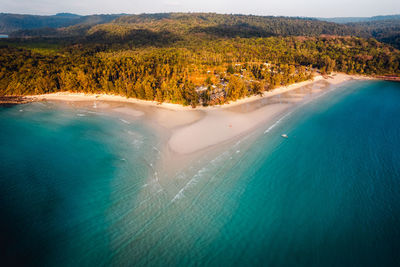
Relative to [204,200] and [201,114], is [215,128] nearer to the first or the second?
[201,114]

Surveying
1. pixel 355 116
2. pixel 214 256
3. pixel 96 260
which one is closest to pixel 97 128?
pixel 96 260

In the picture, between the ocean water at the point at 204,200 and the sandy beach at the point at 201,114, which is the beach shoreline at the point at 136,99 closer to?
the sandy beach at the point at 201,114

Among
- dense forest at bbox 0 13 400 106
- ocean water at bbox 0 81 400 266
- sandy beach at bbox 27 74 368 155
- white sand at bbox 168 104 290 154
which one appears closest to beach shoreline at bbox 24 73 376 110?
sandy beach at bbox 27 74 368 155

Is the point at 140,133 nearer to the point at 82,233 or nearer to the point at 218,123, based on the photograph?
the point at 218,123

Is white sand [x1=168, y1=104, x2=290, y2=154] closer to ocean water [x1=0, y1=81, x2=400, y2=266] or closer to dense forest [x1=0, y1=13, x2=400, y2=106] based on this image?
ocean water [x1=0, y1=81, x2=400, y2=266]

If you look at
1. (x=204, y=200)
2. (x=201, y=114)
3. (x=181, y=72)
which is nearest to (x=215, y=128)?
(x=201, y=114)

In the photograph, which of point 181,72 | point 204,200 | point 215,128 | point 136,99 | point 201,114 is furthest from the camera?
point 181,72

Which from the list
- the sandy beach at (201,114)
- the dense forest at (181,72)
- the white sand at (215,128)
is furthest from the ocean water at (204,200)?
the dense forest at (181,72)
